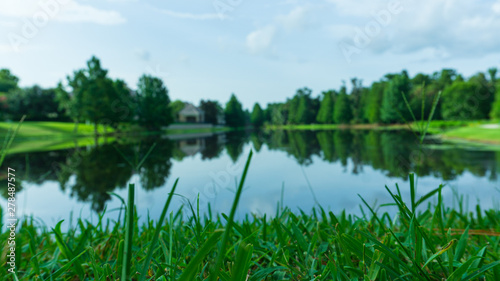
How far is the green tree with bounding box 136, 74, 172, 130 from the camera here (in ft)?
105

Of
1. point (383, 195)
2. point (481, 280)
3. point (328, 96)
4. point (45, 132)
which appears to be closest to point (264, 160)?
point (383, 195)

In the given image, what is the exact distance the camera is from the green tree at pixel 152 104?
3198 centimetres

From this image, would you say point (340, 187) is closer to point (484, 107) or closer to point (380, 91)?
point (484, 107)

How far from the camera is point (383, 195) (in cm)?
489

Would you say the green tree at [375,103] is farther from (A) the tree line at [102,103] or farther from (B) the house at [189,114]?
(B) the house at [189,114]

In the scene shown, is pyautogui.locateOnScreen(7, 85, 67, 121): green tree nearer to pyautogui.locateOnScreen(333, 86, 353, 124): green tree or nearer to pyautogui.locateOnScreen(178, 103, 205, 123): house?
pyautogui.locateOnScreen(178, 103, 205, 123): house

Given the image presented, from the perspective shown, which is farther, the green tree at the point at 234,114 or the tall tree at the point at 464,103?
the tall tree at the point at 464,103

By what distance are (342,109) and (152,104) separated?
3414 cm

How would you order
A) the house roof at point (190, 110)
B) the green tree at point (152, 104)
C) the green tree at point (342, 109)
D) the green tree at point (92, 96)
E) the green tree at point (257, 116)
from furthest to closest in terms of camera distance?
the house roof at point (190, 110), the green tree at point (342, 109), the green tree at point (152, 104), the green tree at point (92, 96), the green tree at point (257, 116)

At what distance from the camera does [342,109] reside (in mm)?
51062

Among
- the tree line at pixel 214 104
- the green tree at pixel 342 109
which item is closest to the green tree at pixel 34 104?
the tree line at pixel 214 104

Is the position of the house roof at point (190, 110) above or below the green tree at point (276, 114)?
above

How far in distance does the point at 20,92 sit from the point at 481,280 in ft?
157

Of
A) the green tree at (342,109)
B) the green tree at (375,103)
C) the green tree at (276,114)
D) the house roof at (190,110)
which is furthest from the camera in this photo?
the house roof at (190,110)
